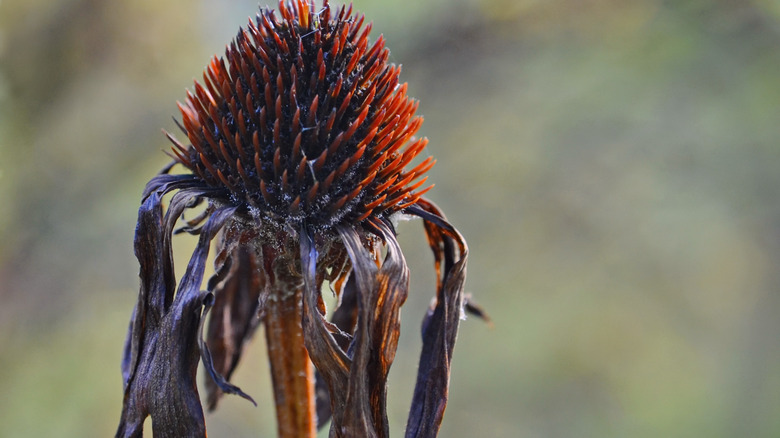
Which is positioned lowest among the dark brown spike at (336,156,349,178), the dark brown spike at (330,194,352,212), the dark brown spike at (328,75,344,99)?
the dark brown spike at (330,194,352,212)

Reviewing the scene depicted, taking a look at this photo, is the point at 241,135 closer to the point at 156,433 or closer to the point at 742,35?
the point at 156,433

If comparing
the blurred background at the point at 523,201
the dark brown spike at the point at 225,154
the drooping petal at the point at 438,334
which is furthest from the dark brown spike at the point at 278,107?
the blurred background at the point at 523,201

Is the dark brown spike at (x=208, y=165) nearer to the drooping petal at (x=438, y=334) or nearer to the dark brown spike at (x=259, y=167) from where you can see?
the dark brown spike at (x=259, y=167)

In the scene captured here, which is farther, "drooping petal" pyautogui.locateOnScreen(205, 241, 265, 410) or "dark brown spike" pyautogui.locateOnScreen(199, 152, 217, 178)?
"drooping petal" pyautogui.locateOnScreen(205, 241, 265, 410)

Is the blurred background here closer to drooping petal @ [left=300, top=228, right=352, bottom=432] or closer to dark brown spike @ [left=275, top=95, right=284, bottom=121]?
dark brown spike @ [left=275, top=95, right=284, bottom=121]

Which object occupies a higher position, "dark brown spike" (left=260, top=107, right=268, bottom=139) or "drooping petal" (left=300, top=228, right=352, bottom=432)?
"dark brown spike" (left=260, top=107, right=268, bottom=139)

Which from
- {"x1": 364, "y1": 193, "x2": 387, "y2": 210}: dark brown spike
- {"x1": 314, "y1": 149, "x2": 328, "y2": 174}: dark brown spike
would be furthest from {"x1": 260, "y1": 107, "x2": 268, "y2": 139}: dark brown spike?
{"x1": 364, "y1": 193, "x2": 387, "y2": 210}: dark brown spike

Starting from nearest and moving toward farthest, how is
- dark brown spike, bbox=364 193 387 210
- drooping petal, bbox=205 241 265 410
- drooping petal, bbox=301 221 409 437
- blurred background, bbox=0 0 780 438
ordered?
drooping petal, bbox=301 221 409 437, dark brown spike, bbox=364 193 387 210, drooping petal, bbox=205 241 265 410, blurred background, bbox=0 0 780 438
